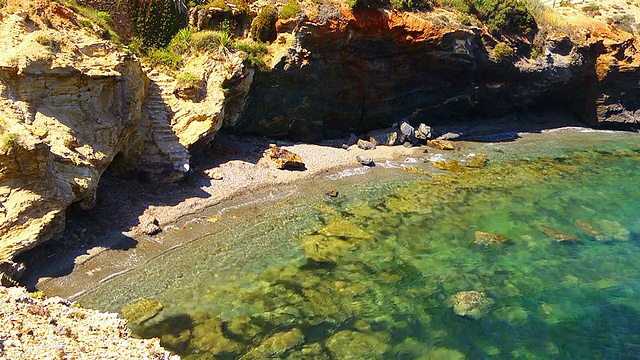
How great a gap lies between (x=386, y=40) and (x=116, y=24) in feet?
46.0

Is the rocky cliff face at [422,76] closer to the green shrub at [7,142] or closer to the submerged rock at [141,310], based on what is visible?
the green shrub at [7,142]

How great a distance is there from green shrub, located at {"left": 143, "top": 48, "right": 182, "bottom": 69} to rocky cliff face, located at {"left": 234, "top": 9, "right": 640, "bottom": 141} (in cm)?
394

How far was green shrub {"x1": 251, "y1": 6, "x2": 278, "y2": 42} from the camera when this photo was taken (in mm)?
23078

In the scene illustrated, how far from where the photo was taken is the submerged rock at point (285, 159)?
851 inches

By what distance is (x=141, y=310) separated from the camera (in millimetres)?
12203

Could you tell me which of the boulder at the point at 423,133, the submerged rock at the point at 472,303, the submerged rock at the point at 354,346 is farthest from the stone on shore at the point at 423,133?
the submerged rock at the point at 354,346

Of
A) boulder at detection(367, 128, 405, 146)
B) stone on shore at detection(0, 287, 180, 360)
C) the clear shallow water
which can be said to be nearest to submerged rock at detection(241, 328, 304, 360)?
the clear shallow water

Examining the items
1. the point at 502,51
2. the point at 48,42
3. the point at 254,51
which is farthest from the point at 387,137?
the point at 48,42

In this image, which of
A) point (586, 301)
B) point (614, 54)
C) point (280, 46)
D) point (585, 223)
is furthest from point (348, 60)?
point (614, 54)

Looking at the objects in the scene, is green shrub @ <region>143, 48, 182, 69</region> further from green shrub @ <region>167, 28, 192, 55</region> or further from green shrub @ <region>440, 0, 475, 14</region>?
green shrub @ <region>440, 0, 475, 14</region>

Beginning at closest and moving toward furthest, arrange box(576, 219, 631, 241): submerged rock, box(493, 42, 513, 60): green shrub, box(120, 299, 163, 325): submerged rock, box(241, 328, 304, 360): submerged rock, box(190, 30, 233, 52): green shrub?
box(241, 328, 304, 360): submerged rock < box(120, 299, 163, 325): submerged rock < box(576, 219, 631, 241): submerged rock < box(190, 30, 233, 52): green shrub < box(493, 42, 513, 60): green shrub

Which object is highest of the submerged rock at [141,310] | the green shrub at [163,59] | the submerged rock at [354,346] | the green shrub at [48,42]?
the green shrub at [48,42]

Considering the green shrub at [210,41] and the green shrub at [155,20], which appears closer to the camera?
the green shrub at [210,41]

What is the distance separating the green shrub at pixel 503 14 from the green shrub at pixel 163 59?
65.1 ft
